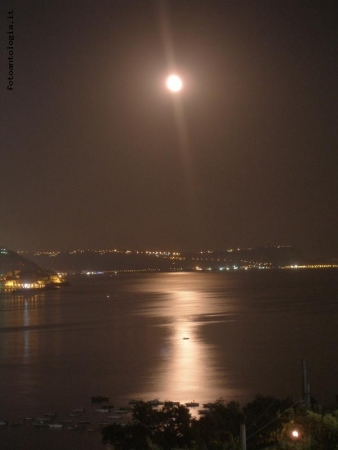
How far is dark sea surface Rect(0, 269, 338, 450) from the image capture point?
8.59 m

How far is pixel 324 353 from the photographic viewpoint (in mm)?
12828

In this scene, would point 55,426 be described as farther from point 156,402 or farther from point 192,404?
point 192,404

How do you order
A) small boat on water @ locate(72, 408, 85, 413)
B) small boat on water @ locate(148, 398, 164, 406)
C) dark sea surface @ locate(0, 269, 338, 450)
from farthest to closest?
1. dark sea surface @ locate(0, 269, 338, 450)
2. small boat on water @ locate(72, 408, 85, 413)
3. small boat on water @ locate(148, 398, 164, 406)

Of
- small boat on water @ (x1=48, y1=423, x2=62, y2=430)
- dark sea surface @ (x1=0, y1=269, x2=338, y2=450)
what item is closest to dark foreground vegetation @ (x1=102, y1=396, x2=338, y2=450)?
dark sea surface @ (x1=0, y1=269, x2=338, y2=450)

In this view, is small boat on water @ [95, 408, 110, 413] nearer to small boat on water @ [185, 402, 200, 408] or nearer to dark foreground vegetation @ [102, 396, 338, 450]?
small boat on water @ [185, 402, 200, 408]

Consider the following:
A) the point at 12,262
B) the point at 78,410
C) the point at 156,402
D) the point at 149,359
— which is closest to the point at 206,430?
the point at 156,402

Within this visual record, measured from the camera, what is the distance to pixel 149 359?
12.2m

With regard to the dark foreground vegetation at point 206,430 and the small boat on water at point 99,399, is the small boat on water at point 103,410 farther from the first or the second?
the dark foreground vegetation at point 206,430

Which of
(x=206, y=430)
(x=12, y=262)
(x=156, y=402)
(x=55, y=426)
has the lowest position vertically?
(x=55, y=426)

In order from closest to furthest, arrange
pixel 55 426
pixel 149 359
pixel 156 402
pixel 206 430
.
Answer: pixel 206 430
pixel 55 426
pixel 156 402
pixel 149 359

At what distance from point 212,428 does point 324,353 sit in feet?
30.7

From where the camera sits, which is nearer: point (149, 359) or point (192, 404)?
point (192, 404)

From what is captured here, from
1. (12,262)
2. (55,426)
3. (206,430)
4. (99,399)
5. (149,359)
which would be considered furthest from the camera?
(12,262)

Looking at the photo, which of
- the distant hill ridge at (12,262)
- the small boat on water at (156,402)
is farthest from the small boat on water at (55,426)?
the distant hill ridge at (12,262)
